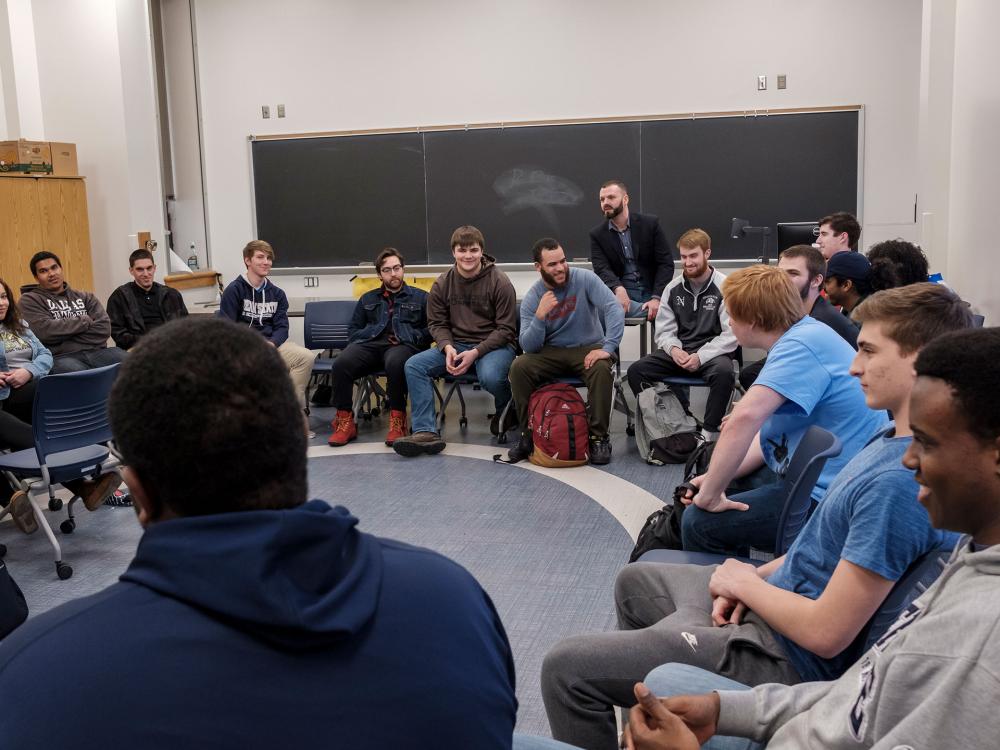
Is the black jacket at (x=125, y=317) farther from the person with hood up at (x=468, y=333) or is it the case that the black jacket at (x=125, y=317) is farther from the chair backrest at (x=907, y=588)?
the chair backrest at (x=907, y=588)

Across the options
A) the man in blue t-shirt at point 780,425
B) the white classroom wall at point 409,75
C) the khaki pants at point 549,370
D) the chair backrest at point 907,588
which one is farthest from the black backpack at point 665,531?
the white classroom wall at point 409,75

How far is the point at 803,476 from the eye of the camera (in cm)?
231

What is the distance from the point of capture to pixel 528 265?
318 inches

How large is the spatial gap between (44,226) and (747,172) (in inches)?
219

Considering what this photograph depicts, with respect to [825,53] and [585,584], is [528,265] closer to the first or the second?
[825,53]

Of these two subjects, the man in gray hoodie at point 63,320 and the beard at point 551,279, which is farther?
the man in gray hoodie at point 63,320

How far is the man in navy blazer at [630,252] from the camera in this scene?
22.2ft

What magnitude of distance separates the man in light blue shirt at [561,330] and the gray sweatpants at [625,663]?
12.1 feet

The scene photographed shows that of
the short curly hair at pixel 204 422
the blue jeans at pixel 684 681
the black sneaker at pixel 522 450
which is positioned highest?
the short curly hair at pixel 204 422

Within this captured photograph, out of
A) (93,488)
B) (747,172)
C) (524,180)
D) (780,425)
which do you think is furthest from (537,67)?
(780,425)

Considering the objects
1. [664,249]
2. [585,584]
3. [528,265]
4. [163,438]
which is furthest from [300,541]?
[528,265]

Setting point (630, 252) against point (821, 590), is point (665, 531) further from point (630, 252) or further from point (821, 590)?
point (630, 252)

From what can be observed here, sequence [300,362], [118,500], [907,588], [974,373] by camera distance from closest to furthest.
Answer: [974,373] < [907,588] < [118,500] < [300,362]

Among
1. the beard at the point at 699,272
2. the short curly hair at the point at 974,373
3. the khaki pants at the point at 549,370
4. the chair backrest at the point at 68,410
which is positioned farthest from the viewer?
the beard at the point at 699,272
